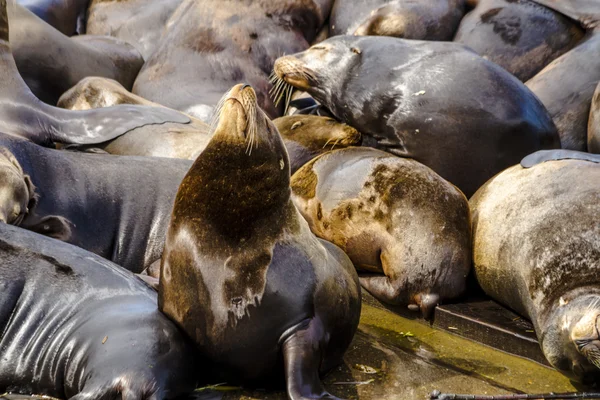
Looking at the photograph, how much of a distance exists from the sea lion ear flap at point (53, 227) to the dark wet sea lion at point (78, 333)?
2.77 ft

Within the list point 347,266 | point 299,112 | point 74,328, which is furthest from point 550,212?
point 299,112

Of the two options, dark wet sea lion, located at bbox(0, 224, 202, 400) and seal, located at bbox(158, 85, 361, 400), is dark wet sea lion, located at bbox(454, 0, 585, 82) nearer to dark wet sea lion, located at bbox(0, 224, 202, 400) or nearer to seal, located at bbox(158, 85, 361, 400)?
seal, located at bbox(158, 85, 361, 400)

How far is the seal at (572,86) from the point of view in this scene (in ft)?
20.2

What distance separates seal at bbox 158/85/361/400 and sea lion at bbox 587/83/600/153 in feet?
8.78

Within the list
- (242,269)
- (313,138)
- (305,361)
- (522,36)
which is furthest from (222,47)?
(305,361)

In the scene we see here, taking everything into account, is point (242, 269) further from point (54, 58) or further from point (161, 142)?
point (54, 58)

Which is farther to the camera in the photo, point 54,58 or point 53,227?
point 54,58

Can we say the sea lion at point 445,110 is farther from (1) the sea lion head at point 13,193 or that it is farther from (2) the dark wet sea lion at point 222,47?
(1) the sea lion head at point 13,193

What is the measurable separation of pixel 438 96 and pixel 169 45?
2.80 meters

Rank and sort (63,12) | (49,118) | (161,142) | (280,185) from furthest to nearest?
1. (63,12)
2. (161,142)
3. (49,118)
4. (280,185)

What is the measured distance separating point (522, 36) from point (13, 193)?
3969mm

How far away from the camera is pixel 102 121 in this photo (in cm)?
589

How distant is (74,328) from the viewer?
11.6 ft

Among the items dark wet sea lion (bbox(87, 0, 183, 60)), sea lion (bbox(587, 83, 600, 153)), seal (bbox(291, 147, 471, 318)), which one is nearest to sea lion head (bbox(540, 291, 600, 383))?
seal (bbox(291, 147, 471, 318))
